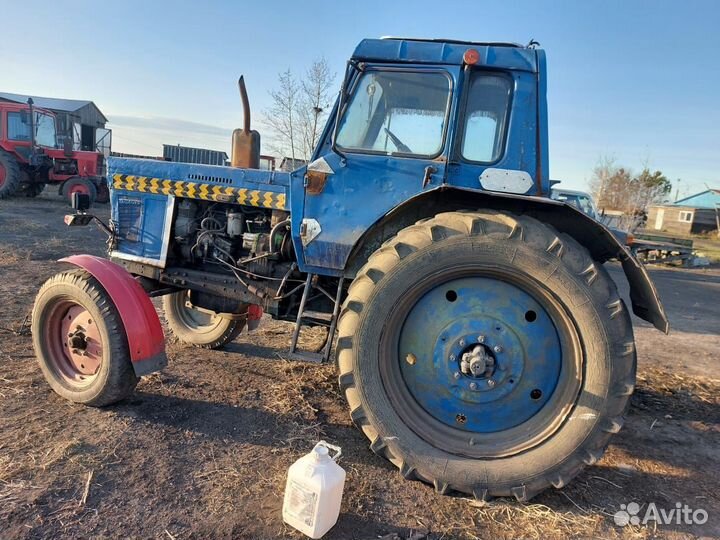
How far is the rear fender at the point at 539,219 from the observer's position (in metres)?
2.81

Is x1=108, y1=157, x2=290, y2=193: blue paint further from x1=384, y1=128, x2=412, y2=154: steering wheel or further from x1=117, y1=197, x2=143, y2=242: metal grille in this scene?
x1=384, y1=128, x2=412, y2=154: steering wheel

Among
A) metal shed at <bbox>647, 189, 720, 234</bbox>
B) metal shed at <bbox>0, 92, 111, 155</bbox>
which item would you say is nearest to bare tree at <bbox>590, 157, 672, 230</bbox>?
metal shed at <bbox>647, 189, 720, 234</bbox>

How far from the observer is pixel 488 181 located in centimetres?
302

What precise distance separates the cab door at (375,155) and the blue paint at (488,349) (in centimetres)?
68

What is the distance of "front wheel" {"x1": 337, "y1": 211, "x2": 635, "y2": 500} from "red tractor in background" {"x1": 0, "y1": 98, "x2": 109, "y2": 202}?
15618mm

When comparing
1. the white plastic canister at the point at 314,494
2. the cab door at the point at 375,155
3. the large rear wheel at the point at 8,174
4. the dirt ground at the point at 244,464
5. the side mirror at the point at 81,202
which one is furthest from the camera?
the large rear wheel at the point at 8,174

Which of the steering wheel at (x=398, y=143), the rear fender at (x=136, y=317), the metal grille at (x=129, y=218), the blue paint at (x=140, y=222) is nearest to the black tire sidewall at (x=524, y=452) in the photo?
the steering wheel at (x=398, y=143)

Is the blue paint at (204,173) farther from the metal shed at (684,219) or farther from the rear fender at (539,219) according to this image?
the metal shed at (684,219)

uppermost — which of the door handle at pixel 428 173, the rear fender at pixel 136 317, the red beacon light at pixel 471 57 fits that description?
the red beacon light at pixel 471 57

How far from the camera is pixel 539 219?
3.06 meters

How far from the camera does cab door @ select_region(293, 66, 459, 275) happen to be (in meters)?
3.09

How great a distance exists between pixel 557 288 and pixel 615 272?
1287 centimetres

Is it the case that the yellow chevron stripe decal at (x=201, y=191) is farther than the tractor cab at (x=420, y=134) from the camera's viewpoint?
Yes

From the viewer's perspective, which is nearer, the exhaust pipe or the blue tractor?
the blue tractor
